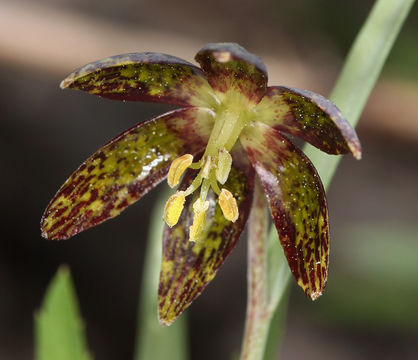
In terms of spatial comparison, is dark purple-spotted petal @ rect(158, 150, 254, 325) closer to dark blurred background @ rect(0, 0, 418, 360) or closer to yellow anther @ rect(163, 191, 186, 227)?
yellow anther @ rect(163, 191, 186, 227)

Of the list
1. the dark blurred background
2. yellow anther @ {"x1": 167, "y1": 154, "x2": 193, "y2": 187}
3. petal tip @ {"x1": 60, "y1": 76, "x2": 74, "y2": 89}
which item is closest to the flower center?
yellow anther @ {"x1": 167, "y1": 154, "x2": 193, "y2": 187}

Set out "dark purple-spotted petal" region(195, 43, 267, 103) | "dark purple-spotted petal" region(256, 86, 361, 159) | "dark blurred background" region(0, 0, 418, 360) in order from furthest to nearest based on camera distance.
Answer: "dark blurred background" region(0, 0, 418, 360) < "dark purple-spotted petal" region(195, 43, 267, 103) < "dark purple-spotted petal" region(256, 86, 361, 159)

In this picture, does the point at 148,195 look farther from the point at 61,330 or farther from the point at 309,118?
the point at 309,118

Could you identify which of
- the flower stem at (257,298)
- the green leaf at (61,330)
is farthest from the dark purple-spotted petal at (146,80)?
the green leaf at (61,330)

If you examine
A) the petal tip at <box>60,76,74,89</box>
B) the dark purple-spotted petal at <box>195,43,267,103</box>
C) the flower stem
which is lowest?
the flower stem

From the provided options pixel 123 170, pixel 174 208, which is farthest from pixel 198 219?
pixel 123 170

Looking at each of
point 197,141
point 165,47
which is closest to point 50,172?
point 165,47

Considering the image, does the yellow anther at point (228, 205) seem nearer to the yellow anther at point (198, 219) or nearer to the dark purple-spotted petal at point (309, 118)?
the yellow anther at point (198, 219)
